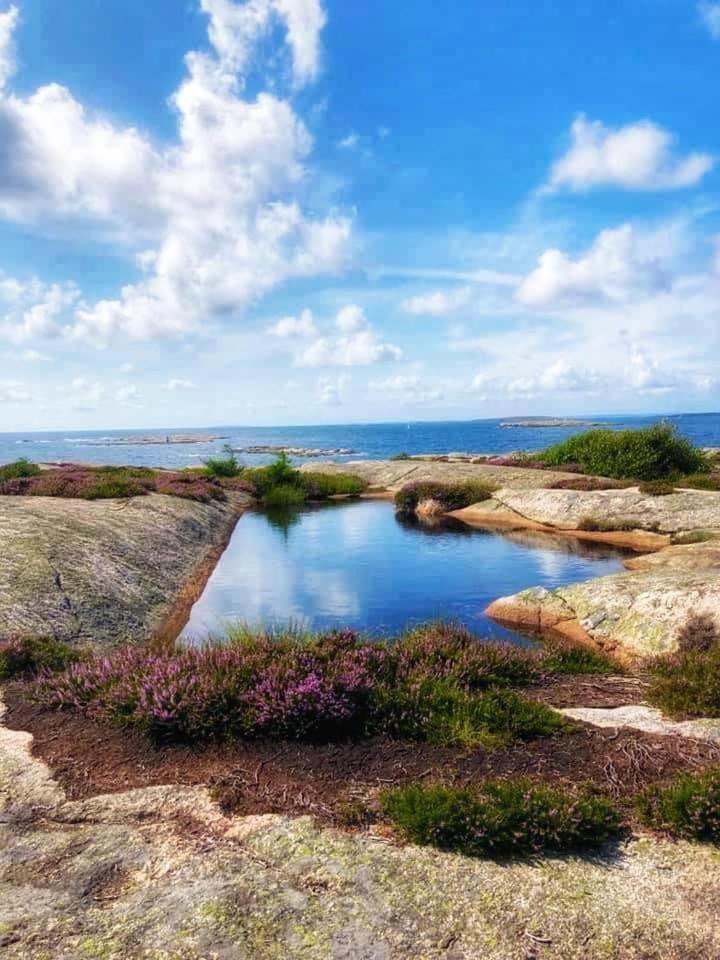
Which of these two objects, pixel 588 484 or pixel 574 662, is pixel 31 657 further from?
pixel 588 484

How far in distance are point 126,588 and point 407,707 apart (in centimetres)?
906

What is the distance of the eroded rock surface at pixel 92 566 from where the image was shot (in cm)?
1169

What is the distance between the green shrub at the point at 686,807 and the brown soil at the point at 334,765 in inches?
11.4

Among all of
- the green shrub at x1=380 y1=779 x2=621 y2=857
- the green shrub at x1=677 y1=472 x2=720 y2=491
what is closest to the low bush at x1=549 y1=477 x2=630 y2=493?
the green shrub at x1=677 y1=472 x2=720 y2=491

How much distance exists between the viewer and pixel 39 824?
5.31 metres

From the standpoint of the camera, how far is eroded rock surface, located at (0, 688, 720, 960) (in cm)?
399

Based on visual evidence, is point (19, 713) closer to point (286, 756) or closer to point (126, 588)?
point (286, 756)

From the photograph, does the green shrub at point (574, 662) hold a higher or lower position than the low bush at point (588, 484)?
lower

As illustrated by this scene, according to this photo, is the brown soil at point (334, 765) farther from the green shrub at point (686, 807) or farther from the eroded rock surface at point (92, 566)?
the eroded rock surface at point (92, 566)

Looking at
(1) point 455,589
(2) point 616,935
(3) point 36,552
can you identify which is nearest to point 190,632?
(3) point 36,552

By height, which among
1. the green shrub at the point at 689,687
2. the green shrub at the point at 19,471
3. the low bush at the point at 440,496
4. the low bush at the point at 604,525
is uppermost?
the green shrub at the point at 19,471

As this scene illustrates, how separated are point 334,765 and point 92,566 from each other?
982cm

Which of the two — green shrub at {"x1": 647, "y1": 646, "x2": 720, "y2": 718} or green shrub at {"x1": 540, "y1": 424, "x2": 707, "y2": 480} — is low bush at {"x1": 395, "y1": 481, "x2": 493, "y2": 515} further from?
green shrub at {"x1": 647, "y1": 646, "x2": 720, "y2": 718}

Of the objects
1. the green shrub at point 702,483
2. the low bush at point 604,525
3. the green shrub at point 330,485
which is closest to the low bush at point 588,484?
the green shrub at point 702,483
